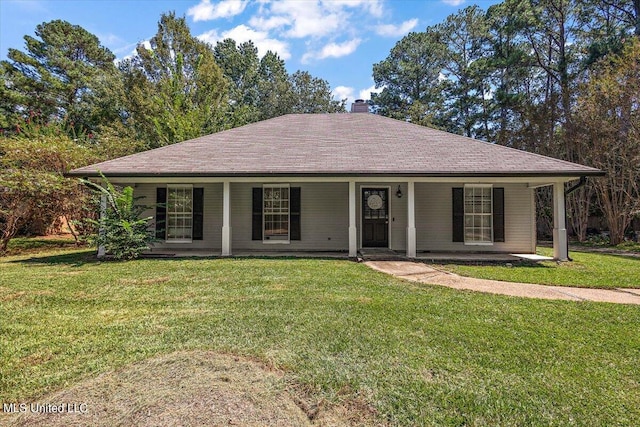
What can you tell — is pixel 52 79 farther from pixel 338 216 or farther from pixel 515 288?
pixel 515 288

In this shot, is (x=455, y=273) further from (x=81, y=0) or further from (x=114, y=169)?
(x=81, y=0)

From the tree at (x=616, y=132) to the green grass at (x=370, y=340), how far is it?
12.7m

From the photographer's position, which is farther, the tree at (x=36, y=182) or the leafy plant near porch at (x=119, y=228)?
the tree at (x=36, y=182)

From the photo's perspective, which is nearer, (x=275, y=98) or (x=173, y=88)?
(x=173, y=88)

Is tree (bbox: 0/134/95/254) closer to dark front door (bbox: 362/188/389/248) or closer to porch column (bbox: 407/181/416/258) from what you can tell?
dark front door (bbox: 362/188/389/248)

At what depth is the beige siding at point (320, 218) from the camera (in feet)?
33.2

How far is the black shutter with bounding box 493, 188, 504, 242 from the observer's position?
9.73 m

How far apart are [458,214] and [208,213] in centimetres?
764

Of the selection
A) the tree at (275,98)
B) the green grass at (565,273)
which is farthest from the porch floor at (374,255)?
the tree at (275,98)

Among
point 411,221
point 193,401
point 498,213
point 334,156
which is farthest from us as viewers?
point 498,213

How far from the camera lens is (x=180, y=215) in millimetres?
10148

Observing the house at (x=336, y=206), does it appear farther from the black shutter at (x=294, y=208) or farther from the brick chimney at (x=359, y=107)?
the brick chimney at (x=359, y=107)

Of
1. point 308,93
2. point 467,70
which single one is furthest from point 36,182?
point 467,70

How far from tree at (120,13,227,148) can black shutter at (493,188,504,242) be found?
1543 cm
